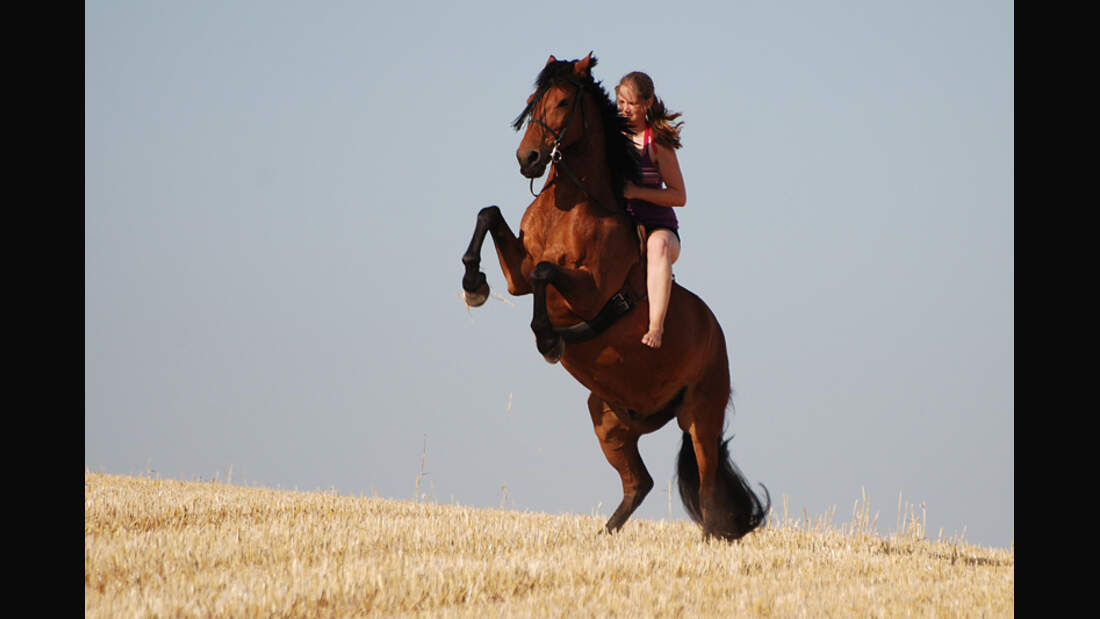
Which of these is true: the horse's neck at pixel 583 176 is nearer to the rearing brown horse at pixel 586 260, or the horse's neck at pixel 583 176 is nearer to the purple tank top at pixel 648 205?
the rearing brown horse at pixel 586 260

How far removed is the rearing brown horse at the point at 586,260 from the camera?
551cm

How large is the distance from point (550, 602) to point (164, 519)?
117 inches

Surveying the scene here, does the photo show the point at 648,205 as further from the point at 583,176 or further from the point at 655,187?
the point at 583,176

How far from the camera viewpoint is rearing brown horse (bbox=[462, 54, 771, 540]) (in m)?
5.51

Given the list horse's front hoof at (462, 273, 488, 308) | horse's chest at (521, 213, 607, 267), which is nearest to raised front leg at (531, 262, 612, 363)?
horse's chest at (521, 213, 607, 267)

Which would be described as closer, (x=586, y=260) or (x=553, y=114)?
(x=553, y=114)

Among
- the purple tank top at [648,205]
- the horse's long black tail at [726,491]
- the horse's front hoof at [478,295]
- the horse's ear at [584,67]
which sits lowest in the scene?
the horse's long black tail at [726,491]

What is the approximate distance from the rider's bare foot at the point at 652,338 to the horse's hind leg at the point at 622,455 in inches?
31.9

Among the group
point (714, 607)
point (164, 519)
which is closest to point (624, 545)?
point (714, 607)

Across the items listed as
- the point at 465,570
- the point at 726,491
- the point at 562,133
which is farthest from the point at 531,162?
the point at 726,491

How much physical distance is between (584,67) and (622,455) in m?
2.53

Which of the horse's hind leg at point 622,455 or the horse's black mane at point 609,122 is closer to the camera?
the horse's black mane at point 609,122

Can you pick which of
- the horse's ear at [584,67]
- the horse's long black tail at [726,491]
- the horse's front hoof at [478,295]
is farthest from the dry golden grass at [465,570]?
the horse's ear at [584,67]

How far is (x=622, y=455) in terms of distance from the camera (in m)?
6.61
